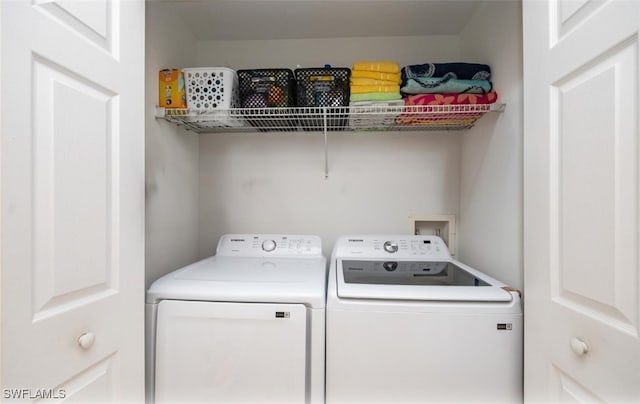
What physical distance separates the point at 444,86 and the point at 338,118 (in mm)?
553

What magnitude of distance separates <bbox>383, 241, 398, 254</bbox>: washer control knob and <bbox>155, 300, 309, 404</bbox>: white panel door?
2.53 ft

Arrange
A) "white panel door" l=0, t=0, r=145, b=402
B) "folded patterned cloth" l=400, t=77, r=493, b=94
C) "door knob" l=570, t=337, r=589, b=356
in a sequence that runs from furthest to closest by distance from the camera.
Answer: "folded patterned cloth" l=400, t=77, r=493, b=94
"door knob" l=570, t=337, r=589, b=356
"white panel door" l=0, t=0, r=145, b=402

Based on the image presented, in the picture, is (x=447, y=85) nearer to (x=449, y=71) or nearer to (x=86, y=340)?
(x=449, y=71)

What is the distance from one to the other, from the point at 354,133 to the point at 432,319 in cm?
121

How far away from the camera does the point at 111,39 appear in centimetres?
84

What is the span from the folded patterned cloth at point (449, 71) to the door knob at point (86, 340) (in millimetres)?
1583

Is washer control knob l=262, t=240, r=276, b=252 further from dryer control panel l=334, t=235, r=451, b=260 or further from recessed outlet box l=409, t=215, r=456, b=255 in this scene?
recessed outlet box l=409, t=215, r=456, b=255

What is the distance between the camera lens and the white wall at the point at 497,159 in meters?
1.21

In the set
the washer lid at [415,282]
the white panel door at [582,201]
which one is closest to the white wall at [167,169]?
the washer lid at [415,282]

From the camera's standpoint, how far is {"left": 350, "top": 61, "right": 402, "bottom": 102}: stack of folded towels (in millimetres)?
1373

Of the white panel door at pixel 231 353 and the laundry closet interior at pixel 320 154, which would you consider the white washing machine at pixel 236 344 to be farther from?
the laundry closet interior at pixel 320 154

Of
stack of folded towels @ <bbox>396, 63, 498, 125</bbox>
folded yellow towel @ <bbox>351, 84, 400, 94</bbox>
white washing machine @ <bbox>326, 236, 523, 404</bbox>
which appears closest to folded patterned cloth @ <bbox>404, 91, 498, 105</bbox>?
stack of folded towels @ <bbox>396, 63, 498, 125</bbox>

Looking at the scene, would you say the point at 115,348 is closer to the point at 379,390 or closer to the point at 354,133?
the point at 379,390

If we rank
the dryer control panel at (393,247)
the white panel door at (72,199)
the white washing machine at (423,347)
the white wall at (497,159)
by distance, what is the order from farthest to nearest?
the dryer control panel at (393,247) → the white wall at (497,159) → the white washing machine at (423,347) → the white panel door at (72,199)
